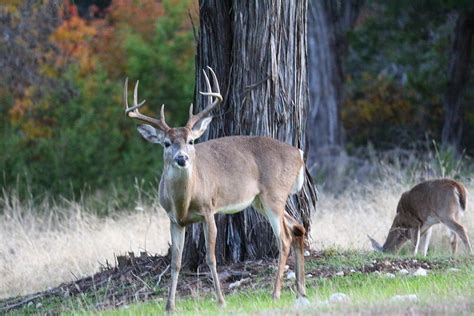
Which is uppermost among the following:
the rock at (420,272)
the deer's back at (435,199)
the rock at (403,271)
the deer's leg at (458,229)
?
the rock at (420,272)

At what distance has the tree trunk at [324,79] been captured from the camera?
882 inches

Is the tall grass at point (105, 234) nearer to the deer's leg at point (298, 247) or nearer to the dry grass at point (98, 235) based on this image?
the dry grass at point (98, 235)

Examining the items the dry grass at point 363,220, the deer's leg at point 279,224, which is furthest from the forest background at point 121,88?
the deer's leg at point 279,224

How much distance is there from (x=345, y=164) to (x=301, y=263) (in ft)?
40.6

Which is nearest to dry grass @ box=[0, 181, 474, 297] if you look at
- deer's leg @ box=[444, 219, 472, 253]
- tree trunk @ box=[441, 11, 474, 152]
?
deer's leg @ box=[444, 219, 472, 253]

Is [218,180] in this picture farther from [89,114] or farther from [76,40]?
[76,40]

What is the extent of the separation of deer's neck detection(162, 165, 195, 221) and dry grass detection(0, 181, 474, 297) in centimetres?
346

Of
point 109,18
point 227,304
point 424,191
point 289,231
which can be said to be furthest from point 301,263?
point 109,18

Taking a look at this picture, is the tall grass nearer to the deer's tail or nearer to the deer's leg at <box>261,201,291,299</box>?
the deer's tail

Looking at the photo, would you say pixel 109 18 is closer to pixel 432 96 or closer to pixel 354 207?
pixel 432 96

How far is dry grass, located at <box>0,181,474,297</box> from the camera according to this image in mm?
12734

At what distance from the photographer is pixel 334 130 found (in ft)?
73.9

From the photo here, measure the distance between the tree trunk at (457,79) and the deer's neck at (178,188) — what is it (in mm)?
13044

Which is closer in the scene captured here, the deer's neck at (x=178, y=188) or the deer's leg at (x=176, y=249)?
the deer's neck at (x=178, y=188)
